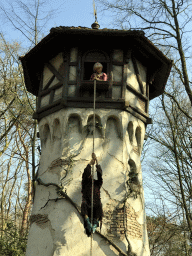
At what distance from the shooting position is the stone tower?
930 cm

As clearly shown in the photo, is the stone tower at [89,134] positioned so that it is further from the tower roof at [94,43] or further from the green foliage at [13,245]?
the green foliage at [13,245]

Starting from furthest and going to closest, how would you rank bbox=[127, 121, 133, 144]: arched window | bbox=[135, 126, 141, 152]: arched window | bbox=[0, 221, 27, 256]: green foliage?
bbox=[0, 221, 27, 256]: green foliage < bbox=[135, 126, 141, 152]: arched window < bbox=[127, 121, 133, 144]: arched window

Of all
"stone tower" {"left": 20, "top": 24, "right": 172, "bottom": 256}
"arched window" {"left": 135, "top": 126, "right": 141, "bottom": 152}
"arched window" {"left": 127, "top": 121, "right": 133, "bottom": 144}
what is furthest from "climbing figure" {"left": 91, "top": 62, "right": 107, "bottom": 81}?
"arched window" {"left": 135, "top": 126, "right": 141, "bottom": 152}

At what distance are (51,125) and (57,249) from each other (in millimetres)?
3235

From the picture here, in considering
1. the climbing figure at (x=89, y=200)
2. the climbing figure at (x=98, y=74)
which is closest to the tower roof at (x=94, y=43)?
the climbing figure at (x=98, y=74)

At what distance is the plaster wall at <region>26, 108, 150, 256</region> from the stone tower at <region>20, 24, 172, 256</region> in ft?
0.07

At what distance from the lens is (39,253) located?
9.29m

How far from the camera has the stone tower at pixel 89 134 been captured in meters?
9.30

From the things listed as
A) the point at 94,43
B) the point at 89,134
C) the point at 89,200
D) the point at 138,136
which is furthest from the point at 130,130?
the point at 89,200

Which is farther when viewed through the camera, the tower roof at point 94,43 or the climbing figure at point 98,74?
the tower roof at point 94,43

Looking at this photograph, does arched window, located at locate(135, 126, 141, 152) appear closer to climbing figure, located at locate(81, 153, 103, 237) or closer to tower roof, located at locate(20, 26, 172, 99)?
tower roof, located at locate(20, 26, 172, 99)

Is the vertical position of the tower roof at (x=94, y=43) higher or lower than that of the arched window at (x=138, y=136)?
higher

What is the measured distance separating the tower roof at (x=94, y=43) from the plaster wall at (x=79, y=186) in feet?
6.44

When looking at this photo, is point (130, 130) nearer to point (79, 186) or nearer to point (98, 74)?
point (98, 74)
